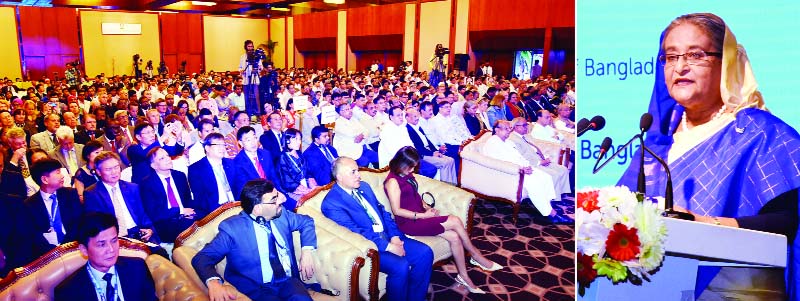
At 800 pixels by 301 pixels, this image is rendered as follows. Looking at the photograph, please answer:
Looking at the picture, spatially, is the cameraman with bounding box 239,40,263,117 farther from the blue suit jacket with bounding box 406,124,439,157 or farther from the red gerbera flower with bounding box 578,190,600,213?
the red gerbera flower with bounding box 578,190,600,213

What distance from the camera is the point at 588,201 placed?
62.4 inches

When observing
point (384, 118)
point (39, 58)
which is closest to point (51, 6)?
point (39, 58)

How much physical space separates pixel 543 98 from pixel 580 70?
9111 mm

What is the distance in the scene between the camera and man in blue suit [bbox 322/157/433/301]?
341 cm

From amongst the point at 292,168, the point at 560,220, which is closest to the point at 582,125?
the point at 292,168

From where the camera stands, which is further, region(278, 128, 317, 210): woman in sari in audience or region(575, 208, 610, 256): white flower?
region(278, 128, 317, 210): woman in sari in audience

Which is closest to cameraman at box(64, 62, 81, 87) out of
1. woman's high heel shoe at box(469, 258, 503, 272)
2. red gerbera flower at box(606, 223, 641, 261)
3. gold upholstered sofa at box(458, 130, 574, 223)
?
gold upholstered sofa at box(458, 130, 574, 223)

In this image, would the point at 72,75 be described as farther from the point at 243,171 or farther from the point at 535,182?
the point at 535,182

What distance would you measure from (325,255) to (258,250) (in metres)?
0.46

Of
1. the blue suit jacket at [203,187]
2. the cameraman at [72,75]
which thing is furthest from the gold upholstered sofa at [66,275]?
the cameraman at [72,75]

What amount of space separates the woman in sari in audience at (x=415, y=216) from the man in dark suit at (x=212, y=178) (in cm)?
135

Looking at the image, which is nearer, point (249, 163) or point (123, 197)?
point (123, 197)

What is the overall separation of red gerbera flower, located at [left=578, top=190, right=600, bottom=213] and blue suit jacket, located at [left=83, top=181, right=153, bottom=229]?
3060mm

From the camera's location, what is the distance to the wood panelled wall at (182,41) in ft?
82.0
